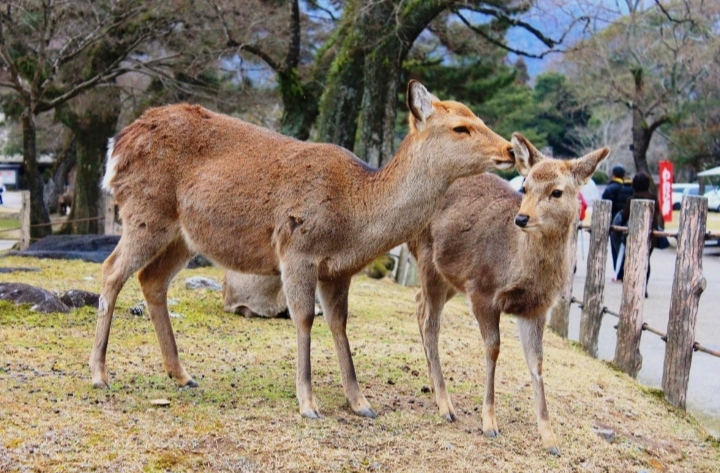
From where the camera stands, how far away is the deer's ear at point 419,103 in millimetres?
5754

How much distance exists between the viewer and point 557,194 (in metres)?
5.79

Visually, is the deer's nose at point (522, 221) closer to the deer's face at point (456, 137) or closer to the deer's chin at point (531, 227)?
the deer's chin at point (531, 227)

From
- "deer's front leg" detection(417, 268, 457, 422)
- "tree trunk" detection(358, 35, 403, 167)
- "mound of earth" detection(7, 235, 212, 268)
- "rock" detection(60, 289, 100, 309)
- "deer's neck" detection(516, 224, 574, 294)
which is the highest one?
"tree trunk" detection(358, 35, 403, 167)

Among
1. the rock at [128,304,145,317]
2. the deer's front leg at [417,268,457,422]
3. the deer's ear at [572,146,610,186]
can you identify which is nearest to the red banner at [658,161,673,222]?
the rock at [128,304,145,317]

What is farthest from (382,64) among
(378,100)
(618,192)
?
(618,192)

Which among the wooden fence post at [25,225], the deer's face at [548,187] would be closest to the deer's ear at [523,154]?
the deer's face at [548,187]

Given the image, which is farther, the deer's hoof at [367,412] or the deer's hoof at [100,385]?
the deer's hoof at [100,385]

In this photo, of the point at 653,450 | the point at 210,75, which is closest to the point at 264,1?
the point at 210,75

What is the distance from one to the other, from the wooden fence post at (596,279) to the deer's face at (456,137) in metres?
4.64

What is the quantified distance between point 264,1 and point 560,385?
1559cm

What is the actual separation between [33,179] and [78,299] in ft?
40.3

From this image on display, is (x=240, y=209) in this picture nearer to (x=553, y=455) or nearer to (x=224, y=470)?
(x=224, y=470)

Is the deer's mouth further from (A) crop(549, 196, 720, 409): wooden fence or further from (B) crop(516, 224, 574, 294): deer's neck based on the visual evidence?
(A) crop(549, 196, 720, 409): wooden fence

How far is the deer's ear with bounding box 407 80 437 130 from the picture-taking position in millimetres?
5754
